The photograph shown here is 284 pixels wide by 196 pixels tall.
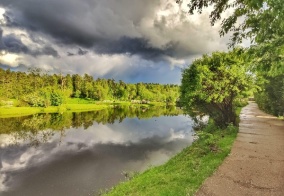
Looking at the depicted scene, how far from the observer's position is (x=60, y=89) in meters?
135

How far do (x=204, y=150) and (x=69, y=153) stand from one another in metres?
18.2

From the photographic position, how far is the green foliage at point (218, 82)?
86.9 ft

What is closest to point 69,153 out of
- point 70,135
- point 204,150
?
point 70,135

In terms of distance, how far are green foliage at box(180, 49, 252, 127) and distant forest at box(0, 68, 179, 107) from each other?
25.4 m

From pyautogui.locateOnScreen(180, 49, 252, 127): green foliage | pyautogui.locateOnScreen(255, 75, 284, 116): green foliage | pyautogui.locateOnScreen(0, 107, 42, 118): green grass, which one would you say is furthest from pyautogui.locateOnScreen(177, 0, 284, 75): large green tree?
pyautogui.locateOnScreen(0, 107, 42, 118): green grass

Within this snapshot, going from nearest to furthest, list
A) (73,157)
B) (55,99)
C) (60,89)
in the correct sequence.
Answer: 1. (73,157)
2. (55,99)
3. (60,89)

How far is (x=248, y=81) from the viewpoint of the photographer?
87.1 ft

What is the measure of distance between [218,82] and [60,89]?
11788cm

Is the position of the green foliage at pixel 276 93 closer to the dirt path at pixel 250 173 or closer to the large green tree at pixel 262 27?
Answer: the dirt path at pixel 250 173

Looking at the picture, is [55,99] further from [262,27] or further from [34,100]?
[262,27]

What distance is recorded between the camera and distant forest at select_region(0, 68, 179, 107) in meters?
98.9

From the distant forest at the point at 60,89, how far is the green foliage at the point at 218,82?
25449 millimetres

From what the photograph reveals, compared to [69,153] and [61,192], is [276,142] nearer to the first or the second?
[61,192]

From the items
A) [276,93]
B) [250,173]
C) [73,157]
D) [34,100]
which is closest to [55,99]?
[34,100]
